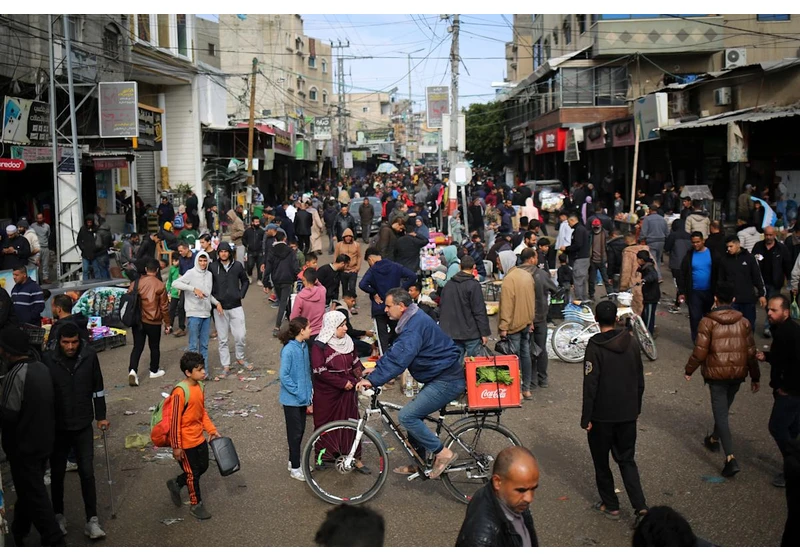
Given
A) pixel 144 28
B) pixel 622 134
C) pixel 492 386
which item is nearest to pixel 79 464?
pixel 492 386

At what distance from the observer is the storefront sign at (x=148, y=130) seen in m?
23.0

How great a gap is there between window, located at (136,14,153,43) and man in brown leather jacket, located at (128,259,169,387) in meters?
19.9

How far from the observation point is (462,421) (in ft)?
22.0

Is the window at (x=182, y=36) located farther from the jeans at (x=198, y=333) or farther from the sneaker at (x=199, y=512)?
the sneaker at (x=199, y=512)

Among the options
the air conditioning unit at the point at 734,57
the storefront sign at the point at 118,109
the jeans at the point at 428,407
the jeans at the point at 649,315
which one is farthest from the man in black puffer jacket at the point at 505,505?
the air conditioning unit at the point at 734,57

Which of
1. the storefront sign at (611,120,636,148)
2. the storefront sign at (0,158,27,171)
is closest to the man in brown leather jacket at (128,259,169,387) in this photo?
the storefront sign at (0,158,27,171)

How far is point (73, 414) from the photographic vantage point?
6.03 m

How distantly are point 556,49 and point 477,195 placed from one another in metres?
19.4

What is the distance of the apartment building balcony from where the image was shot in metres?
36.4

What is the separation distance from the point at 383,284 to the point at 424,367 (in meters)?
4.39

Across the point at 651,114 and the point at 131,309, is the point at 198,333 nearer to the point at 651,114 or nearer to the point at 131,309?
the point at 131,309

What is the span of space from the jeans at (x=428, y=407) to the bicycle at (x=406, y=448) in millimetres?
140

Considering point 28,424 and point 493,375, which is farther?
point 493,375

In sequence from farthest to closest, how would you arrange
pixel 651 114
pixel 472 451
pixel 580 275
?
pixel 651 114, pixel 580 275, pixel 472 451
